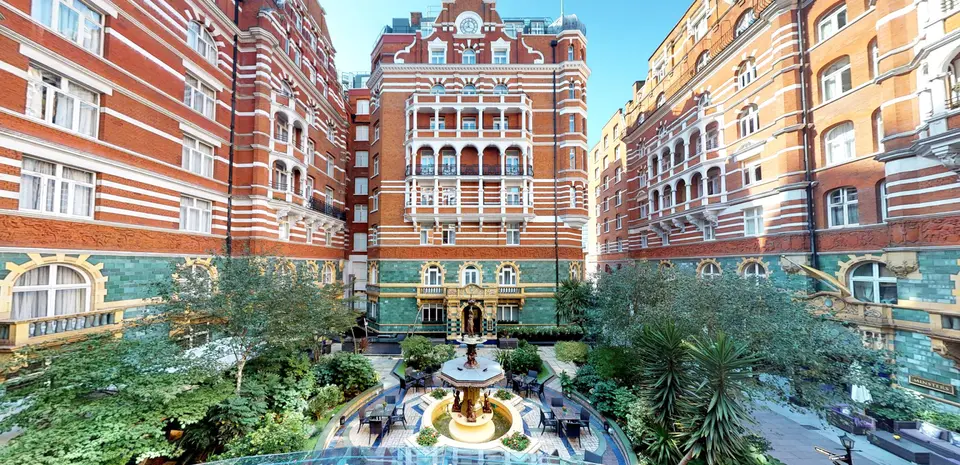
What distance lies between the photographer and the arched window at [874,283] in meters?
13.8

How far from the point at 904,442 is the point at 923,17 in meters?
14.8

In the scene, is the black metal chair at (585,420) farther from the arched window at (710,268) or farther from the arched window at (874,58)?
the arched window at (874,58)

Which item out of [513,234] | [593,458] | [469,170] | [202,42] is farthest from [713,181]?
[202,42]

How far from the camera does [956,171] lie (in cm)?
1161

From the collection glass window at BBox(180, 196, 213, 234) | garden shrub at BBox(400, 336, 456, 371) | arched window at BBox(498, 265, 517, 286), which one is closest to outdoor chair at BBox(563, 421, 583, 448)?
garden shrub at BBox(400, 336, 456, 371)

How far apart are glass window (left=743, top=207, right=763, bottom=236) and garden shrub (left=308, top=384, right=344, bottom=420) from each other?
2353cm

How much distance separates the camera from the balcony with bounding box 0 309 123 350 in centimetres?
A: 988

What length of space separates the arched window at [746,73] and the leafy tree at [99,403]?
98.5 feet

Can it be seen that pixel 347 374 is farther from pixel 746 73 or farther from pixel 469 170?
pixel 746 73

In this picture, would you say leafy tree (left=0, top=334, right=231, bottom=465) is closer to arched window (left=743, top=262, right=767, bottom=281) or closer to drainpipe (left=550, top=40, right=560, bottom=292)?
drainpipe (left=550, top=40, right=560, bottom=292)

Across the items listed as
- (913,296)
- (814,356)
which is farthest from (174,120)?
(913,296)

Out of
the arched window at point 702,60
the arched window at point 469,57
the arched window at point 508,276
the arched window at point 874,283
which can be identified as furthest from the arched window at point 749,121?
the arched window at point 469,57

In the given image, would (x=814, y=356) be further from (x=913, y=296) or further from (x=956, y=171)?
(x=956, y=171)

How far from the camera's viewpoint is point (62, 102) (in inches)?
484
